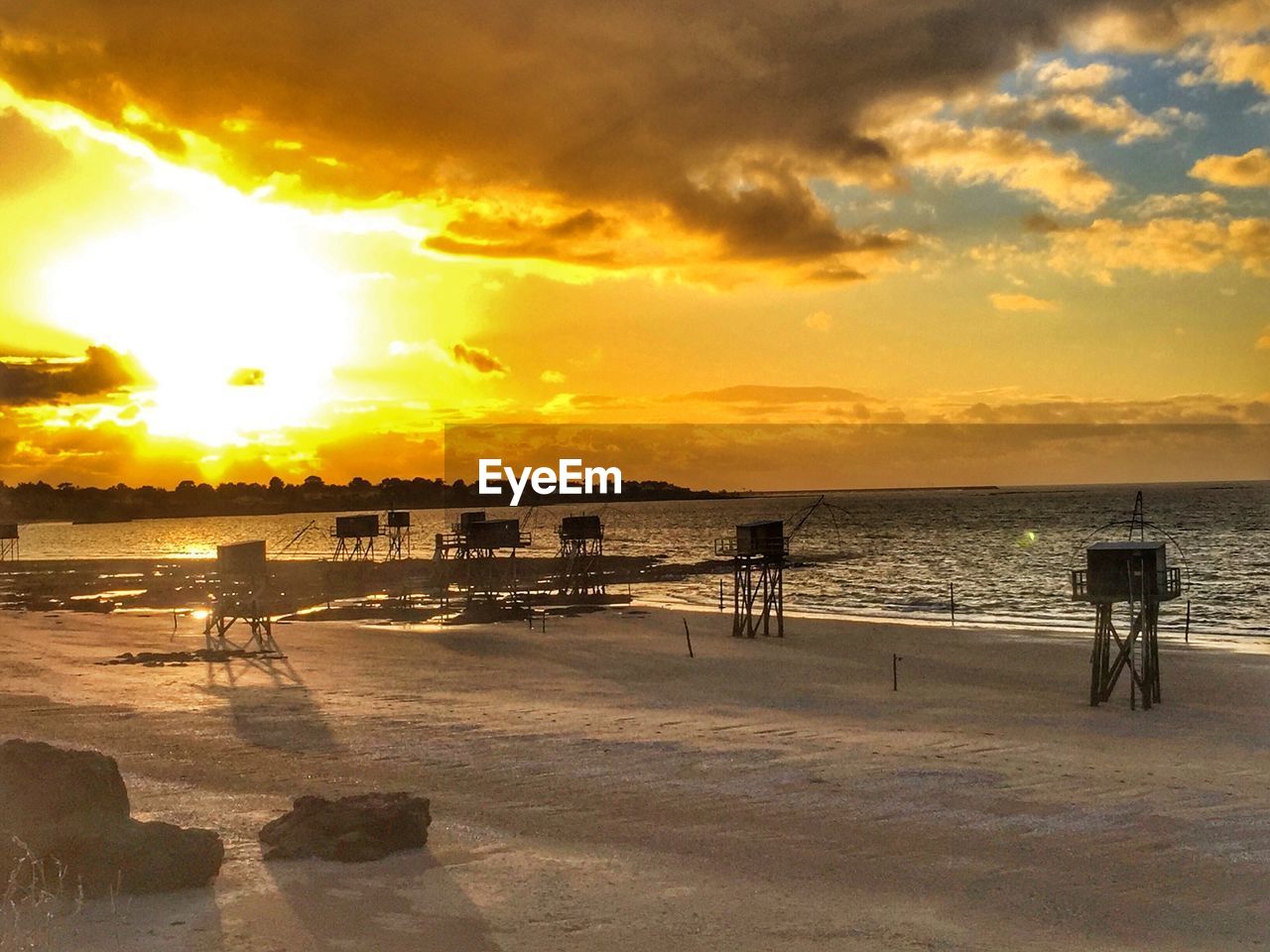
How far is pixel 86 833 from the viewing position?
13.5m

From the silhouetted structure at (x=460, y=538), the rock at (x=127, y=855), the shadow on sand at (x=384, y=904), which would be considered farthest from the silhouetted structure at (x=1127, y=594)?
the silhouetted structure at (x=460, y=538)

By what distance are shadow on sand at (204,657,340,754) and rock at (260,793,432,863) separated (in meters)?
7.18

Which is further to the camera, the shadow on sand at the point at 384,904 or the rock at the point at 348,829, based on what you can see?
the rock at the point at 348,829

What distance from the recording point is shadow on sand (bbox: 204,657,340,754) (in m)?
23.4

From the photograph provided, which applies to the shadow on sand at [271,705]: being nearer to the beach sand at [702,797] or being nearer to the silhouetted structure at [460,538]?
the beach sand at [702,797]

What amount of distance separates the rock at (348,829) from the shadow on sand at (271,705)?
283 inches

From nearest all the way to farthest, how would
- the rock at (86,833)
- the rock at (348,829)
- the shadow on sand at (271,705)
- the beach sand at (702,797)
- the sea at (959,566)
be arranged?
the beach sand at (702,797) → the rock at (86,833) → the rock at (348,829) → the shadow on sand at (271,705) → the sea at (959,566)

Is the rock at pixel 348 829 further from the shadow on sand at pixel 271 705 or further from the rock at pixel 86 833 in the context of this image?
the shadow on sand at pixel 271 705

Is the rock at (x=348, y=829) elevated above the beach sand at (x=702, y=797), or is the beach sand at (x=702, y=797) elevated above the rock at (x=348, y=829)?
the rock at (x=348, y=829)

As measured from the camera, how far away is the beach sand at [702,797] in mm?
12750

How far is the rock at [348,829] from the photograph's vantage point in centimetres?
1474

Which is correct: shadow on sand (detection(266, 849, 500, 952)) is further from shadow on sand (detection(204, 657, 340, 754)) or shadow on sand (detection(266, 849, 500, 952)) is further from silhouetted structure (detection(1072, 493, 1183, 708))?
silhouetted structure (detection(1072, 493, 1183, 708))

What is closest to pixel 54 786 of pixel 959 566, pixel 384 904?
pixel 384 904

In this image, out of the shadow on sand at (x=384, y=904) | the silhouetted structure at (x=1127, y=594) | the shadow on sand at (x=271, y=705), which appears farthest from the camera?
the silhouetted structure at (x=1127, y=594)
